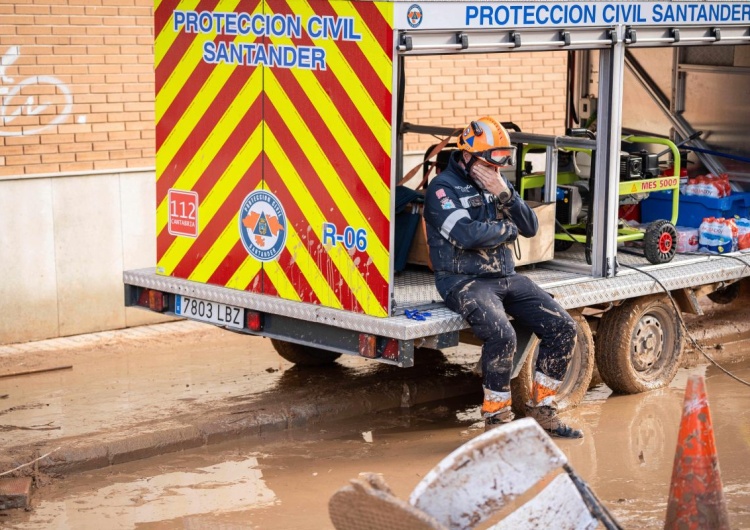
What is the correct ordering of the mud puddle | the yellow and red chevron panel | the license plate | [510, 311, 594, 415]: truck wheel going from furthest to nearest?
1. [510, 311, 594, 415]: truck wheel
2. the license plate
3. the yellow and red chevron panel
4. the mud puddle

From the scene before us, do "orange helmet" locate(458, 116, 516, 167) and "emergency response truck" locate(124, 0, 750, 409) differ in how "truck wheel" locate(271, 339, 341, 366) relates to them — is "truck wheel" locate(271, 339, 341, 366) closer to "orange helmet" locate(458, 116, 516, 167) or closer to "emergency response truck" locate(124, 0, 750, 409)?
"emergency response truck" locate(124, 0, 750, 409)

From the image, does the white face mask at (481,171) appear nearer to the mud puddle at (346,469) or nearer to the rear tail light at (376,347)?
the rear tail light at (376,347)

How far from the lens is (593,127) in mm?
9797

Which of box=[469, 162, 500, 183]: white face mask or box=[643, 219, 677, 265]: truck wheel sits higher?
box=[469, 162, 500, 183]: white face mask

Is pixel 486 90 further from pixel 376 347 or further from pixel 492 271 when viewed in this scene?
pixel 376 347

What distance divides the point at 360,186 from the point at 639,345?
8.12 feet

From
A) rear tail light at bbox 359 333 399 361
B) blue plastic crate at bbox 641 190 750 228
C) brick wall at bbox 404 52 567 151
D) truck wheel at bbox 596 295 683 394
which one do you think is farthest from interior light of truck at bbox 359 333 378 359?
brick wall at bbox 404 52 567 151

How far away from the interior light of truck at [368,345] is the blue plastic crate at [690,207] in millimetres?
3226

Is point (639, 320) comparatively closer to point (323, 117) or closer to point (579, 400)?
point (579, 400)

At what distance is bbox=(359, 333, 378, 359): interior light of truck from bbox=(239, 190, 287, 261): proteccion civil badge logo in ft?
2.48

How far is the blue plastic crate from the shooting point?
29.5 feet

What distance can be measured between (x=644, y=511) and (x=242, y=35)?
336 centimetres

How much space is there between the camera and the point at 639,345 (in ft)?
26.4

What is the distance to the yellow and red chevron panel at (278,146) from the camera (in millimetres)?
6520
